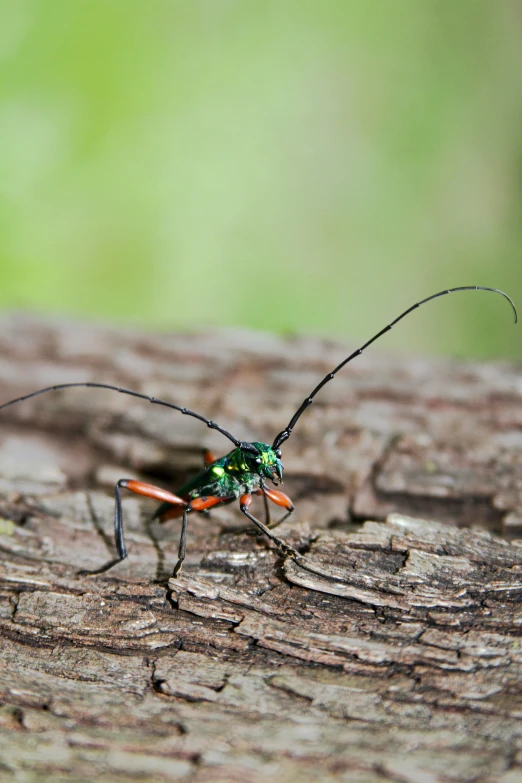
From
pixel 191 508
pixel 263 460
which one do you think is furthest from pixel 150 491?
pixel 263 460

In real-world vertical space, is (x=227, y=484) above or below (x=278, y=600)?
above

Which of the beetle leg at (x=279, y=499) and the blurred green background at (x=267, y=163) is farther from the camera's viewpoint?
the blurred green background at (x=267, y=163)

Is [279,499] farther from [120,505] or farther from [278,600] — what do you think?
[120,505]

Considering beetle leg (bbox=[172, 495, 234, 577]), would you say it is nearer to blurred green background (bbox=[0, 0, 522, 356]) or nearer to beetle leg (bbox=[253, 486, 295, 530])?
beetle leg (bbox=[253, 486, 295, 530])

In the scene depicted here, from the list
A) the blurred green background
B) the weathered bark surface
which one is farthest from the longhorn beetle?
the blurred green background

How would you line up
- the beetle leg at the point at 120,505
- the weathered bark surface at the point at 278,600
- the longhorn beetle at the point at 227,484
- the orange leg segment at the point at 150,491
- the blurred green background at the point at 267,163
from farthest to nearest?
the blurred green background at the point at 267,163 → the orange leg segment at the point at 150,491 → the longhorn beetle at the point at 227,484 → the beetle leg at the point at 120,505 → the weathered bark surface at the point at 278,600

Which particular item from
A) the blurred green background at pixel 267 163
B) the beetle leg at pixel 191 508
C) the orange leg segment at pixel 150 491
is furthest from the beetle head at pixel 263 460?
→ the blurred green background at pixel 267 163

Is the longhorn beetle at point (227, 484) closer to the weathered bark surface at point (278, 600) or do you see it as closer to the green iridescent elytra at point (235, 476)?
the green iridescent elytra at point (235, 476)
